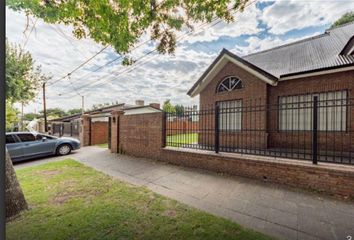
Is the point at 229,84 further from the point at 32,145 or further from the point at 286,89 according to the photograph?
the point at 32,145

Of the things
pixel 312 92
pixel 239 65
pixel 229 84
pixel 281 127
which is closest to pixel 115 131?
pixel 229 84

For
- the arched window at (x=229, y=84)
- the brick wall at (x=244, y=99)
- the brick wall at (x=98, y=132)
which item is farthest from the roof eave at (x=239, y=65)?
the brick wall at (x=98, y=132)

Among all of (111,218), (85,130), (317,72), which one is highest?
(317,72)

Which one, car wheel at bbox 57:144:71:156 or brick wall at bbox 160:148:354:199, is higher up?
brick wall at bbox 160:148:354:199

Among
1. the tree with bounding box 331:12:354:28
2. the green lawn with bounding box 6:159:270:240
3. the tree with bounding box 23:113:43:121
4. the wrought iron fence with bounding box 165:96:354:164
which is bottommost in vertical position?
the green lawn with bounding box 6:159:270:240

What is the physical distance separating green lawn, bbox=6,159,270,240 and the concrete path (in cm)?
39

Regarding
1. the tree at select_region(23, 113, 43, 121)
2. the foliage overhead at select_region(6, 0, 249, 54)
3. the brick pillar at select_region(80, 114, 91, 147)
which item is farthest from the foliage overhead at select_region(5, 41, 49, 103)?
the tree at select_region(23, 113, 43, 121)

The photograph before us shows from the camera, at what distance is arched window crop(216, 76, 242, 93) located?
9879mm

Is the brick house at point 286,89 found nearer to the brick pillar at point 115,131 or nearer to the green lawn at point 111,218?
the green lawn at point 111,218

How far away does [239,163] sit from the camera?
225 inches

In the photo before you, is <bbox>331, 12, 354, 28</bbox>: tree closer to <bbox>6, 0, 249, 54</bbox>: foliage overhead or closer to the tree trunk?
<bbox>6, 0, 249, 54</bbox>: foliage overhead

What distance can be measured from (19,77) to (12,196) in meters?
15.0

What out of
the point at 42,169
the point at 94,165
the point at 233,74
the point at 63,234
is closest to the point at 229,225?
the point at 63,234

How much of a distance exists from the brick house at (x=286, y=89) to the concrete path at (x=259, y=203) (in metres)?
2.13
